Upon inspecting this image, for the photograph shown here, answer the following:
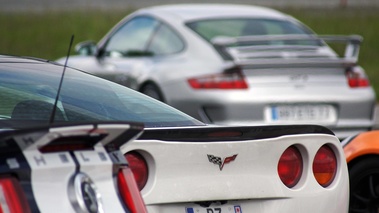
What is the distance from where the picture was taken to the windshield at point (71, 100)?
4.79 m

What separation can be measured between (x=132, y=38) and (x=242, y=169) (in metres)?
7.69

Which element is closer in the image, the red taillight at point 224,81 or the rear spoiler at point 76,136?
the rear spoiler at point 76,136

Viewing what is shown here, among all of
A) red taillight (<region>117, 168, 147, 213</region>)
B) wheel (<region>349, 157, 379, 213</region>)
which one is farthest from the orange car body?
red taillight (<region>117, 168, 147, 213</region>)

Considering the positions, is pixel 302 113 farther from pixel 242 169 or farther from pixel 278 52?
pixel 242 169

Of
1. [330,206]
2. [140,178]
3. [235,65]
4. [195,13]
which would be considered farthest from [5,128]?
[195,13]

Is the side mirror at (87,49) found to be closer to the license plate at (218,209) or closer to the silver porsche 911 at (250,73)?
the silver porsche 911 at (250,73)

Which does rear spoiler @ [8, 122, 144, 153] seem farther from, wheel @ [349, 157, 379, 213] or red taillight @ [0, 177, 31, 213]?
wheel @ [349, 157, 379, 213]

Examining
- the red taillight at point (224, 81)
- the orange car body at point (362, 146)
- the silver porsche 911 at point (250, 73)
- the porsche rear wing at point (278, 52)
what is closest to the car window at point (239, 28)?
the silver porsche 911 at point (250, 73)

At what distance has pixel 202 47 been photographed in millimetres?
11250

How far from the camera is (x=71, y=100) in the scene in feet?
16.4

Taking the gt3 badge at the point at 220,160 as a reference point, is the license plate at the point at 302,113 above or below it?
above

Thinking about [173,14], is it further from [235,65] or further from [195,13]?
[235,65]

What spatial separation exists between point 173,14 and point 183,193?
753cm

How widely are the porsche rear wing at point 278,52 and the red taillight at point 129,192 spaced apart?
6.74 meters
